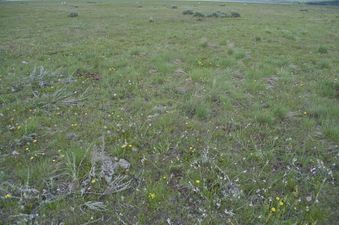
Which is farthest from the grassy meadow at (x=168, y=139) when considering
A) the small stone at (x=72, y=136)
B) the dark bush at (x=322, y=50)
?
the dark bush at (x=322, y=50)

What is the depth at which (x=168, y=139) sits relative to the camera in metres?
6.75

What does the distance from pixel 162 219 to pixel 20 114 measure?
5048 millimetres

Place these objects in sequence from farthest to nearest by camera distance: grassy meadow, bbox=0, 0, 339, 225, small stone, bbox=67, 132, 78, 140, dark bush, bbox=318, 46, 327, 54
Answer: dark bush, bbox=318, 46, 327, 54 < small stone, bbox=67, 132, 78, 140 < grassy meadow, bbox=0, 0, 339, 225

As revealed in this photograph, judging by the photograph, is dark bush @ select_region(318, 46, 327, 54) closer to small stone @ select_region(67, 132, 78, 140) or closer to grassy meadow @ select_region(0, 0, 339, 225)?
grassy meadow @ select_region(0, 0, 339, 225)

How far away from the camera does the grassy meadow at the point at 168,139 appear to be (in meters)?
4.88

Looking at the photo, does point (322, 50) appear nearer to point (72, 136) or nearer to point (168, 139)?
point (168, 139)

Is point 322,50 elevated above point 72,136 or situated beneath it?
elevated above

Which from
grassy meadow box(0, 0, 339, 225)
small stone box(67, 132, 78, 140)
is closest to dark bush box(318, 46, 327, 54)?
grassy meadow box(0, 0, 339, 225)

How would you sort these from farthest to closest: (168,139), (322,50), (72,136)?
(322,50), (72,136), (168,139)

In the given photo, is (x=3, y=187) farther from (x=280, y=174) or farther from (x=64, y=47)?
(x=64, y=47)

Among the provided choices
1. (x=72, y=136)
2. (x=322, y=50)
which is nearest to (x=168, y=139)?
(x=72, y=136)

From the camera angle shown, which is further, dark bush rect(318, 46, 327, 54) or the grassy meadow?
dark bush rect(318, 46, 327, 54)

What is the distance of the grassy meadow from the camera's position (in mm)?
4875

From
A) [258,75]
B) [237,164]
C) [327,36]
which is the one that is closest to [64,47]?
[258,75]
